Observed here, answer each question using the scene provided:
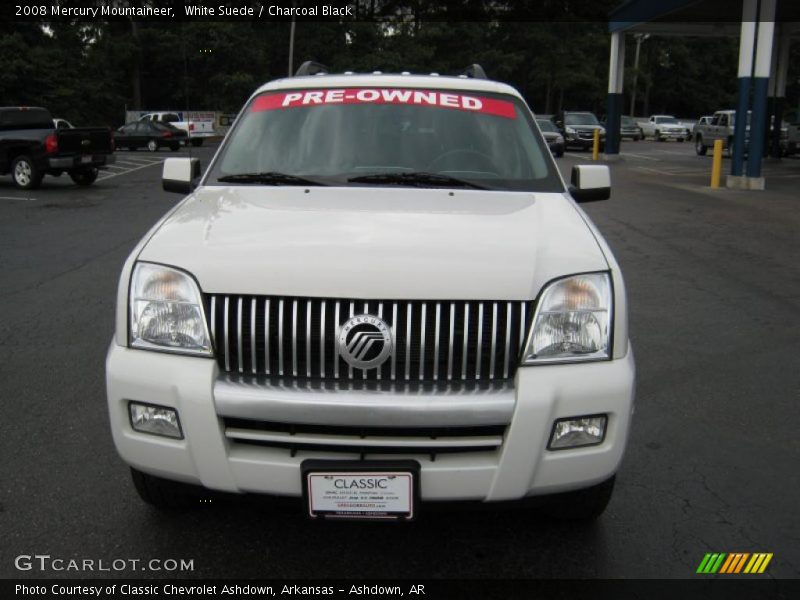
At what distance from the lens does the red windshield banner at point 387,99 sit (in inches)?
165

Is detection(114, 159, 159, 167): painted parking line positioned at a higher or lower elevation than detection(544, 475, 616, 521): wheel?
higher

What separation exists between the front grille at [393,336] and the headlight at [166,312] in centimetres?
7

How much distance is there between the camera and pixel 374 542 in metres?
3.07

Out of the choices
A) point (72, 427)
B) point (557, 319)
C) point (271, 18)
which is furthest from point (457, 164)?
point (271, 18)

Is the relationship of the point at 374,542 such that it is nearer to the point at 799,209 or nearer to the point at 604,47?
the point at 799,209

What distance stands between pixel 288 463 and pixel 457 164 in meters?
1.96

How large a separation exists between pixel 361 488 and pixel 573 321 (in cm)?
90

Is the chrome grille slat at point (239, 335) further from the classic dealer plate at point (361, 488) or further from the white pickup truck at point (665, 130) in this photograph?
the white pickup truck at point (665, 130)

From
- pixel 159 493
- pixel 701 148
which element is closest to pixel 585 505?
pixel 159 493

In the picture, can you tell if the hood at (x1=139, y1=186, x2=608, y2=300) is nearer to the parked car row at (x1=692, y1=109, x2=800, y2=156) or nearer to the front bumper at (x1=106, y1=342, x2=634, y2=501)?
the front bumper at (x1=106, y1=342, x2=634, y2=501)

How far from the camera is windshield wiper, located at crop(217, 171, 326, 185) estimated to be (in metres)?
3.65

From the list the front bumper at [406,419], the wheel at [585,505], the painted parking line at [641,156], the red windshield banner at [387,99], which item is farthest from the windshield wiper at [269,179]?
the painted parking line at [641,156]

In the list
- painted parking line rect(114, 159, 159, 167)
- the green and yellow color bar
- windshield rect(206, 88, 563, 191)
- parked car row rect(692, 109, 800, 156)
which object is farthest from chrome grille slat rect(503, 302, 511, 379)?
parked car row rect(692, 109, 800, 156)

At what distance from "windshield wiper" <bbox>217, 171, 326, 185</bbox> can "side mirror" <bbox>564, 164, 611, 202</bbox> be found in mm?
1509
